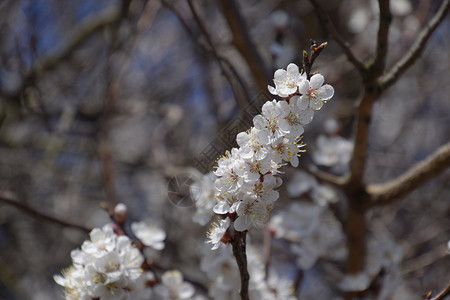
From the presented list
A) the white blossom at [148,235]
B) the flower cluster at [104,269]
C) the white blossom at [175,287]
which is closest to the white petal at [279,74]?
the flower cluster at [104,269]

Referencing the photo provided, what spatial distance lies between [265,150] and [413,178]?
40.9 inches

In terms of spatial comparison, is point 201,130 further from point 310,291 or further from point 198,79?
point 310,291

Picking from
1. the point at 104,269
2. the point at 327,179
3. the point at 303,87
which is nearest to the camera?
the point at 303,87

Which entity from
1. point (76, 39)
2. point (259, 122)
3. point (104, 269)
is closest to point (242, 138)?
point (259, 122)

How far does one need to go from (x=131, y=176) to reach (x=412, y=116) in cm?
299

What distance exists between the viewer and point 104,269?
1552 millimetres

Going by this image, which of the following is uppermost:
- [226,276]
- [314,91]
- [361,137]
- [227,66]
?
[314,91]

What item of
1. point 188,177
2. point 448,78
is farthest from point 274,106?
point 448,78

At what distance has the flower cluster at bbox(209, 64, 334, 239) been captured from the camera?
3.98ft

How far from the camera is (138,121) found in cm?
494

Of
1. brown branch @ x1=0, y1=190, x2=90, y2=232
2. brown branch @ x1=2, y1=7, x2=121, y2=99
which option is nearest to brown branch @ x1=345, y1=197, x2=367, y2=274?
brown branch @ x1=0, y1=190, x2=90, y2=232

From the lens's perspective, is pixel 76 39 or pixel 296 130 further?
pixel 76 39

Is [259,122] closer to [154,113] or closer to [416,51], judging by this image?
[416,51]

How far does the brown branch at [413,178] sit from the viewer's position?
1804 millimetres
